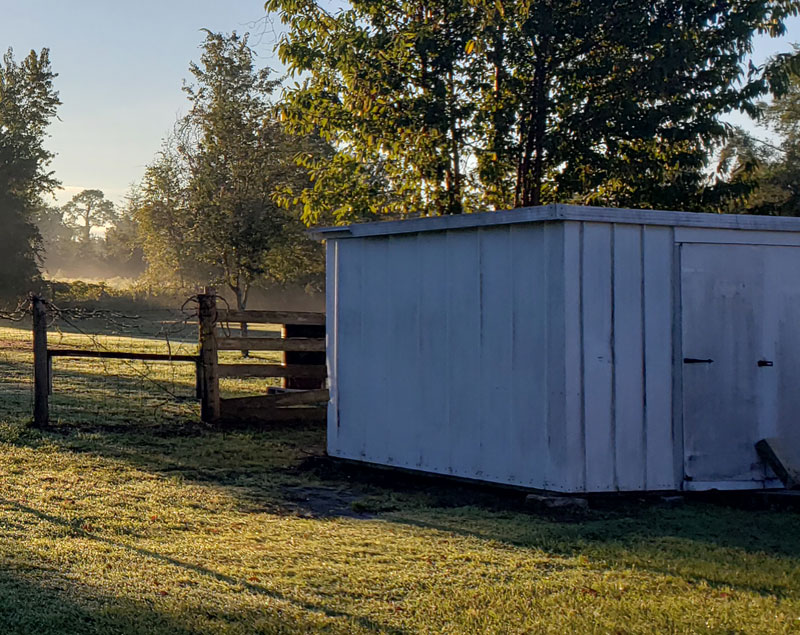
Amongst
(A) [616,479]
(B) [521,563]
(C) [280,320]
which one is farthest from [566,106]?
(B) [521,563]

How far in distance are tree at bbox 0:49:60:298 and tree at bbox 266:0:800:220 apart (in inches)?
1385

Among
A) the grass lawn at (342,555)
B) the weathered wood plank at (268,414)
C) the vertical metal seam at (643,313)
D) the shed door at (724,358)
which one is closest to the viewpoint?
the grass lawn at (342,555)

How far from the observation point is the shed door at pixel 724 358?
7871 millimetres

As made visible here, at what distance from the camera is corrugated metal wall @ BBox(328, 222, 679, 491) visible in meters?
7.50

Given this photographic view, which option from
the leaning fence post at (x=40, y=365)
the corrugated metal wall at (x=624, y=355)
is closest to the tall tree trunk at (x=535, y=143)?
the corrugated metal wall at (x=624, y=355)

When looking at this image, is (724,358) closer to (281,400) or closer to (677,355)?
(677,355)

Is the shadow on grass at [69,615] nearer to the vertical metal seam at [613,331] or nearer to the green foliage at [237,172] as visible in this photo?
the vertical metal seam at [613,331]

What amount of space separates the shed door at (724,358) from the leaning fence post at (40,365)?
7.19 m

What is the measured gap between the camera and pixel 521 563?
5641 mm

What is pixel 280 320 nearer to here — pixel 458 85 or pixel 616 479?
pixel 458 85

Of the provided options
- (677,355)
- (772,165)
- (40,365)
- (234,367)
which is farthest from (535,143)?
(772,165)

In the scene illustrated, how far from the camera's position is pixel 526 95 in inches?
537

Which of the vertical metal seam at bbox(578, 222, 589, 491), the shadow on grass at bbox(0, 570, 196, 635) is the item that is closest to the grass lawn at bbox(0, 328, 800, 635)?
the shadow on grass at bbox(0, 570, 196, 635)

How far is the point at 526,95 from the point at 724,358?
6848 mm
